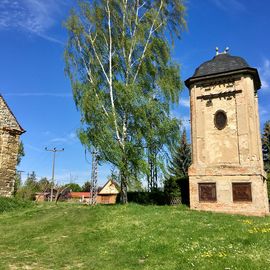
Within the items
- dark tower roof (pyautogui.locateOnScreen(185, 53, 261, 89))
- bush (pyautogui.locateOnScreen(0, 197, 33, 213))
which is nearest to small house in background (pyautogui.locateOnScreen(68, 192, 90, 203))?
bush (pyautogui.locateOnScreen(0, 197, 33, 213))

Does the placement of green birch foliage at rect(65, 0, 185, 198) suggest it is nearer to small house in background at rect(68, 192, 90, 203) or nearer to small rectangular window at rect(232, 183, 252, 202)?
small rectangular window at rect(232, 183, 252, 202)

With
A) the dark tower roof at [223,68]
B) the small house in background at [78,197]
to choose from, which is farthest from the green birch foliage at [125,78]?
the small house in background at [78,197]

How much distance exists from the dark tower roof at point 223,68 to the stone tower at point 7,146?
1406cm

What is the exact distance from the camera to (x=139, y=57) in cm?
2475

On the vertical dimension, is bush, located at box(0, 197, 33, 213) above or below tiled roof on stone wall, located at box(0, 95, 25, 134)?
below

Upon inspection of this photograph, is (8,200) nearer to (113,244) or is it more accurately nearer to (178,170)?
(113,244)

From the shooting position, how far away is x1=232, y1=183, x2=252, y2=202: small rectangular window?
2066 cm

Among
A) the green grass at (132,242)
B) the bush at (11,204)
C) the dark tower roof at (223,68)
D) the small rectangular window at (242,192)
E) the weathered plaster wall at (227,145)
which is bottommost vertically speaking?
the green grass at (132,242)

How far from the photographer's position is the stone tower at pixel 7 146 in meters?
25.5

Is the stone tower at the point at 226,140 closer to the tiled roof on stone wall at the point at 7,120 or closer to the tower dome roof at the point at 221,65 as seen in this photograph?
the tower dome roof at the point at 221,65

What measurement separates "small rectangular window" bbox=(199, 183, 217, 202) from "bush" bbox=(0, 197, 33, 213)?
1262 cm

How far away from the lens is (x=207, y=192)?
21.8 meters

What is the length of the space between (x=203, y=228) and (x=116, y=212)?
6.38 m

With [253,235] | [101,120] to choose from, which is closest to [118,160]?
[101,120]
